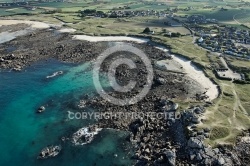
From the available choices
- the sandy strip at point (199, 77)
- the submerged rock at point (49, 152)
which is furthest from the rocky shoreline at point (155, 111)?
the submerged rock at point (49, 152)

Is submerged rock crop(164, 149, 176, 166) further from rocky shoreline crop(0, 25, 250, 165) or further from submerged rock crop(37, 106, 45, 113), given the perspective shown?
submerged rock crop(37, 106, 45, 113)

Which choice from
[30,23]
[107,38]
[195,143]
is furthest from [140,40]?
[195,143]

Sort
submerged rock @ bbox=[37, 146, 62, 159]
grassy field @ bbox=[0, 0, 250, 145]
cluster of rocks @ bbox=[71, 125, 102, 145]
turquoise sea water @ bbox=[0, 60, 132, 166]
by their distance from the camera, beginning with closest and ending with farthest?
submerged rock @ bbox=[37, 146, 62, 159]
turquoise sea water @ bbox=[0, 60, 132, 166]
cluster of rocks @ bbox=[71, 125, 102, 145]
grassy field @ bbox=[0, 0, 250, 145]

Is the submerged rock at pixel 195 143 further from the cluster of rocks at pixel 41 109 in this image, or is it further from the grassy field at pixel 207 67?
the cluster of rocks at pixel 41 109

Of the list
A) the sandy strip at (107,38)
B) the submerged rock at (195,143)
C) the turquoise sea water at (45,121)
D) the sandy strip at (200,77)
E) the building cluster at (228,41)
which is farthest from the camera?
the sandy strip at (107,38)

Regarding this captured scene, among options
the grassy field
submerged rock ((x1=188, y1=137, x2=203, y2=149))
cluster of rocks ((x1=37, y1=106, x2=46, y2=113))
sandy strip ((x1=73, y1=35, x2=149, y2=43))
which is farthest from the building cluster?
cluster of rocks ((x1=37, y1=106, x2=46, y2=113))

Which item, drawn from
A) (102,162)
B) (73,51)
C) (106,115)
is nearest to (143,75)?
(106,115)
